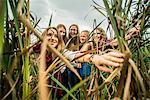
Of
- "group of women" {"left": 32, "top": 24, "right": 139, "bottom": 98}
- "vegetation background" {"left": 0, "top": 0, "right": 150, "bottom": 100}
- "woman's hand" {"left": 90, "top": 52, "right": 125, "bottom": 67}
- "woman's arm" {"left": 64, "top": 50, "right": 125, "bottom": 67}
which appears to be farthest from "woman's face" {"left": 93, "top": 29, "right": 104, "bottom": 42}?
"woman's hand" {"left": 90, "top": 52, "right": 125, "bottom": 67}

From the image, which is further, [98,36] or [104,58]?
[98,36]

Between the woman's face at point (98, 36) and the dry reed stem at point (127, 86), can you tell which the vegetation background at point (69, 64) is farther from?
the woman's face at point (98, 36)

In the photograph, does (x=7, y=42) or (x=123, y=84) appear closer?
(x=123, y=84)

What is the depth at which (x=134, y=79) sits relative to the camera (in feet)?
2.83

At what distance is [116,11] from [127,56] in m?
0.27

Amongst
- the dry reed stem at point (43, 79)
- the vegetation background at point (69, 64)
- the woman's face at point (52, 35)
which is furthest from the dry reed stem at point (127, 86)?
the woman's face at point (52, 35)

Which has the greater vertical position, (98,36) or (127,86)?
(98,36)

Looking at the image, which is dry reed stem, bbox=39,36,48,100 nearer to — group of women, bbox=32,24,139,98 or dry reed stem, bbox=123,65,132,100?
group of women, bbox=32,24,139,98

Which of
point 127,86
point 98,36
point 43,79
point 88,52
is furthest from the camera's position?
point 98,36

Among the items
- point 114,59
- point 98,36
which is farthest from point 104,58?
point 98,36

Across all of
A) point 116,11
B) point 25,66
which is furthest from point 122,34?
point 25,66

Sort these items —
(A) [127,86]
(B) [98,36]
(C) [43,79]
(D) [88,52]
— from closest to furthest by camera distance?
(C) [43,79]
(A) [127,86]
(D) [88,52]
(B) [98,36]

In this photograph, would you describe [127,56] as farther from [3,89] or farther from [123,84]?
[3,89]

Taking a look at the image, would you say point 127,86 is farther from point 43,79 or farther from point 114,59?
point 43,79
